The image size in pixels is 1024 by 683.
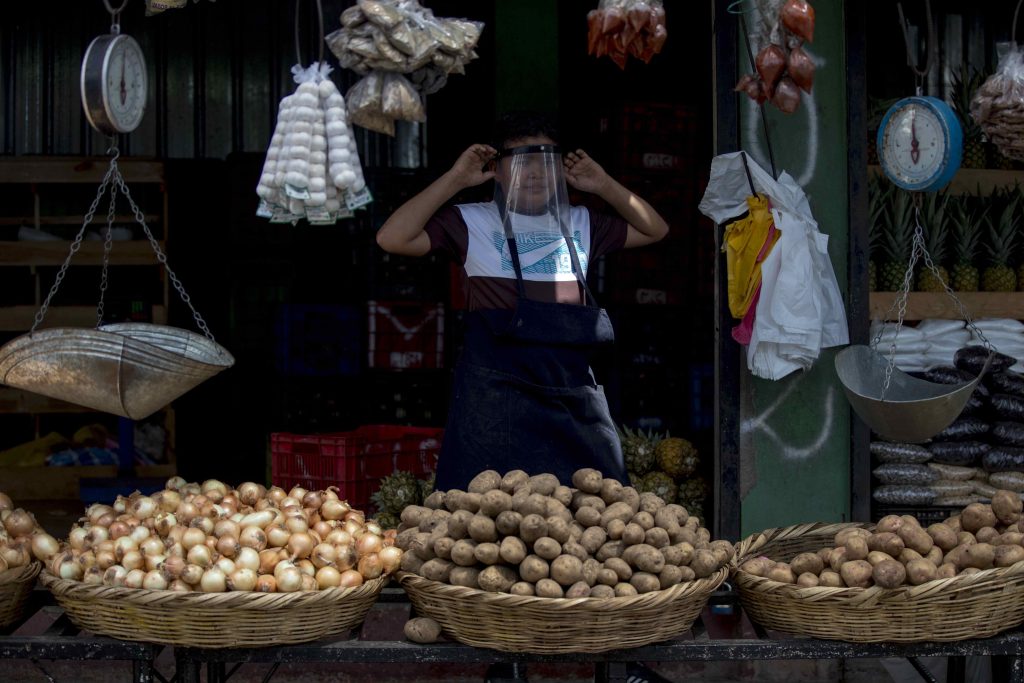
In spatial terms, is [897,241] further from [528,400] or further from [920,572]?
[920,572]

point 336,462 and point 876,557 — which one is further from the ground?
point 876,557

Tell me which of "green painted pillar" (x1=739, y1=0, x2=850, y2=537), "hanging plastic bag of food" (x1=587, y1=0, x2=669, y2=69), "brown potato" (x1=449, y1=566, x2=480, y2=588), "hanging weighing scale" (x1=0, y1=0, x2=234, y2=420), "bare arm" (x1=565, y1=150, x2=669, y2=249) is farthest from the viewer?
"green painted pillar" (x1=739, y1=0, x2=850, y2=537)

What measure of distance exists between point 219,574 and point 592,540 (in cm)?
93

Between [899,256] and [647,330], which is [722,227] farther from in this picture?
[647,330]

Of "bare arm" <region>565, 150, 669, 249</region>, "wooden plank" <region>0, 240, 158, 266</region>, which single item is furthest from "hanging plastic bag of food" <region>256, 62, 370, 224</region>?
"wooden plank" <region>0, 240, 158, 266</region>

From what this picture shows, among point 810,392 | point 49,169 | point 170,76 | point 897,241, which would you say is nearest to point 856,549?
point 810,392

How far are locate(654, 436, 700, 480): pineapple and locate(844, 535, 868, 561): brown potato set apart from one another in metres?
2.83

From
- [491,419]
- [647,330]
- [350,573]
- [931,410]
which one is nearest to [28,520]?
[350,573]

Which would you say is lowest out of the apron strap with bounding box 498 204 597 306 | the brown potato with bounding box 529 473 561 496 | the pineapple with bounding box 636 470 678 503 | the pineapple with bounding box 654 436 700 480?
the pineapple with bounding box 636 470 678 503

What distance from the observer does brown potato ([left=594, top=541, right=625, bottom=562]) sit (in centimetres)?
275

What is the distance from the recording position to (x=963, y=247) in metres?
5.33

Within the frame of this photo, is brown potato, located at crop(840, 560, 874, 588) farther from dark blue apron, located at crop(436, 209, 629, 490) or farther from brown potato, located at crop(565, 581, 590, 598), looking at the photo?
dark blue apron, located at crop(436, 209, 629, 490)

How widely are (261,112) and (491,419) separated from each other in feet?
16.0

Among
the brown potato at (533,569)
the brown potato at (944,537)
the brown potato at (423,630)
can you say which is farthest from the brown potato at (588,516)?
the brown potato at (944,537)
